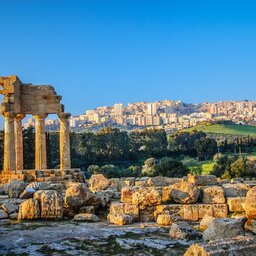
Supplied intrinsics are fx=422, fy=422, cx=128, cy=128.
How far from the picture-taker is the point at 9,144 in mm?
26391

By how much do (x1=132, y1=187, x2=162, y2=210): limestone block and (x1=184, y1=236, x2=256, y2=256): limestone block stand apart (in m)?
5.93

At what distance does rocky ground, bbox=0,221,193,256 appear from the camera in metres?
8.77

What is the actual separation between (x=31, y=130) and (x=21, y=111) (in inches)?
873

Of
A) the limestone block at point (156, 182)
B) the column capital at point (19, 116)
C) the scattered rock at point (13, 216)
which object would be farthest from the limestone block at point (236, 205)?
the column capital at point (19, 116)

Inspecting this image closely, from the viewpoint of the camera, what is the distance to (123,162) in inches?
3130

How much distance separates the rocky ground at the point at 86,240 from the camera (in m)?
8.77

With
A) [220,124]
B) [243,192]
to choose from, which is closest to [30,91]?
[243,192]

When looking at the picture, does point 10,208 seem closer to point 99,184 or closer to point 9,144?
point 99,184

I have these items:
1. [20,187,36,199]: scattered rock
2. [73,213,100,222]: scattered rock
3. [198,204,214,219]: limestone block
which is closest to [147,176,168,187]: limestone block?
[198,204,214,219]: limestone block

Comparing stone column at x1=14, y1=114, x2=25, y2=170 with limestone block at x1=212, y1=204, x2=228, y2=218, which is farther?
stone column at x1=14, y1=114, x2=25, y2=170

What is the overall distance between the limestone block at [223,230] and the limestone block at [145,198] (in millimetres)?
3884

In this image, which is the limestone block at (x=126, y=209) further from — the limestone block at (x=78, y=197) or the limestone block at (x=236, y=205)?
the limestone block at (x=236, y=205)

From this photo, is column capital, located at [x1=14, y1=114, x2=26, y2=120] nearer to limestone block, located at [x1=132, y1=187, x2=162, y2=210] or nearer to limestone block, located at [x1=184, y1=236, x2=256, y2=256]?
limestone block, located at [x1=132, y1=187, x2=162, y2=210]

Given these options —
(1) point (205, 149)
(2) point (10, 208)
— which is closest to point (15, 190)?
(2) point (10, 208)
